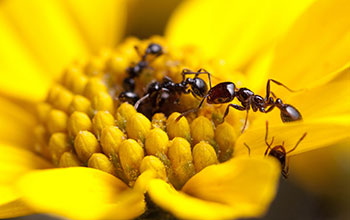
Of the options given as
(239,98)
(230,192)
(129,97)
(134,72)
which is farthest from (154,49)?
Result: (230,192)

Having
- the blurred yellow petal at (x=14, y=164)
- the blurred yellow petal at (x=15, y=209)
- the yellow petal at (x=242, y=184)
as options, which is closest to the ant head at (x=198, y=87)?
the yellow petal at (x=242, y=184)

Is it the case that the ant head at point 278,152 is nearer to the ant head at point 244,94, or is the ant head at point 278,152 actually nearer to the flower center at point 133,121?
the flower center at point 133,121

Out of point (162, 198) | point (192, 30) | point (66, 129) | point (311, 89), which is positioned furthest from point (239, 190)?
point (192, 30)

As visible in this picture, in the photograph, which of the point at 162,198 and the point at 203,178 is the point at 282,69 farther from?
the point at 162,198

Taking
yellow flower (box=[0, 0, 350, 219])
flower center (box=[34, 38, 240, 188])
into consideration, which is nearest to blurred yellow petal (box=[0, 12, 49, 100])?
yellow flower (box=[0, 0, 350, 219])

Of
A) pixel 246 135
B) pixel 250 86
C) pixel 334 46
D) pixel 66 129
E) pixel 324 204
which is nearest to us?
pixel 246 135

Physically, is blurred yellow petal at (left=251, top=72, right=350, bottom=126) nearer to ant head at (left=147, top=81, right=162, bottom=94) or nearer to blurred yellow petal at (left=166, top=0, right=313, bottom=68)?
ant head at (left=147, top=81, right=162, bottom=94)
